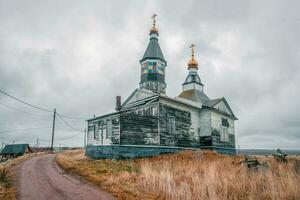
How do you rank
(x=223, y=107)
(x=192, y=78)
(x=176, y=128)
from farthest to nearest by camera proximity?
(x=192, y=78), (x=223, y=107), (x=176, y=128)

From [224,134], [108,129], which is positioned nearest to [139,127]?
[108,129]

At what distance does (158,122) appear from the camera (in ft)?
72.8

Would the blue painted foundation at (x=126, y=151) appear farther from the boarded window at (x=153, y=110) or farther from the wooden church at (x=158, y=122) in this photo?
the boarded window at (x=153, y=110)

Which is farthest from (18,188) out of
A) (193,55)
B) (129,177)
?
(193,55)

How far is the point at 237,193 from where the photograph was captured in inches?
289

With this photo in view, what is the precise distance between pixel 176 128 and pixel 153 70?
10306 millimetres

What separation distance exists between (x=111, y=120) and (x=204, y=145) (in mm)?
12093

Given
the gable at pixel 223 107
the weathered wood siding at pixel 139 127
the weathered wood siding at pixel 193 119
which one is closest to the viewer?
the weathered wood siding at pixel 139 127

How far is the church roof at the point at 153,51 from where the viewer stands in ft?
105

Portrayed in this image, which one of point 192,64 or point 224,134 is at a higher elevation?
point 192,64

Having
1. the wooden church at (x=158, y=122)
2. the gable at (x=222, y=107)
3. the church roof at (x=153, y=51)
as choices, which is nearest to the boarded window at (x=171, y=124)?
the wooden church at (x=158, y=122)

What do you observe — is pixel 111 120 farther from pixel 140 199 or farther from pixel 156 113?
pixel 140 199

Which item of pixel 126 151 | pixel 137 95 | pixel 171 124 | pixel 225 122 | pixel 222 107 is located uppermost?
pixel 137 95

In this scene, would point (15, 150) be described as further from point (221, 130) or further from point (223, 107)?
point (223, 107)
